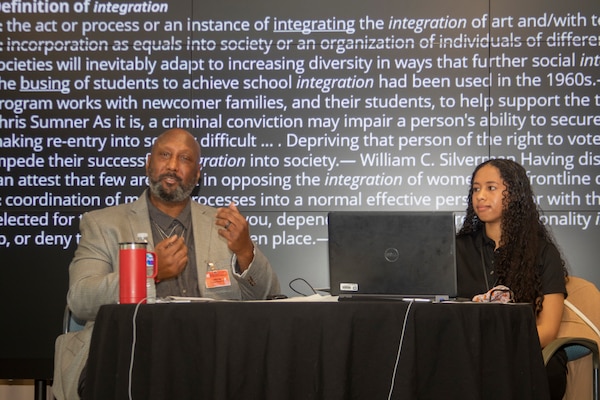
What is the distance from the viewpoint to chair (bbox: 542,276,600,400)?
3301mm

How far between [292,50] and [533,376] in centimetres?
277

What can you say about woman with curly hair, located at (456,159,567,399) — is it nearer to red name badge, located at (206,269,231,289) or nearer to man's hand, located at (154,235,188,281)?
red name badge, located at (206,269,231,289)

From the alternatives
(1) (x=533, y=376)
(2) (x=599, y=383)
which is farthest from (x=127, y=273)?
(2) (x=599, y=383)

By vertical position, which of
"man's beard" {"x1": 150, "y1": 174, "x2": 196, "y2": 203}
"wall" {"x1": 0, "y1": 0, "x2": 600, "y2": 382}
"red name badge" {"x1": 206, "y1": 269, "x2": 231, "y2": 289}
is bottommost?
"red name badge" {"x1": 206, "y1": 269, "x2": 231, "y2": 289}

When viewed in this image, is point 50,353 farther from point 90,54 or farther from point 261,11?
point 261,11

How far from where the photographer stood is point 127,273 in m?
2.53

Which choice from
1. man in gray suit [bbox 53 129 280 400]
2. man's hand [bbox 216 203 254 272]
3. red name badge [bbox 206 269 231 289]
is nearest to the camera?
man in gray suit [bbox 53 129 280 400]

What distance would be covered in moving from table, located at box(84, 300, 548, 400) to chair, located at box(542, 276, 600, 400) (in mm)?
990

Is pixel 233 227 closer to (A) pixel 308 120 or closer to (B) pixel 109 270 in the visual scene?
(B) pixel 109 270

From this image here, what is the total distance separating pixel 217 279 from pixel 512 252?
1247mm

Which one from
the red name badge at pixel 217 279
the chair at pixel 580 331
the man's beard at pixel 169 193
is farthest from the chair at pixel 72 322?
the chair at pixel 580 331

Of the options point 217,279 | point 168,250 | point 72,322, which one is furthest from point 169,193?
point 168,250

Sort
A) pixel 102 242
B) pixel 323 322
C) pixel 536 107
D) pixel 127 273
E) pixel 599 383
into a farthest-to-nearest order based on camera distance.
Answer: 1. pixel 536 107
2. pixel 102 242
3. pixel 599 383
4. pixel 127 273
5. pixel 323 322

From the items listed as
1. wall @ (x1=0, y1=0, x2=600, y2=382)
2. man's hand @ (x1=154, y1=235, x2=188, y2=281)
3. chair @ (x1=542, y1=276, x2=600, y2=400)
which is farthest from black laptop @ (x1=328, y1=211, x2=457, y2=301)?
wall @ (x1=0, y1=0, x2=600, y2=382)
